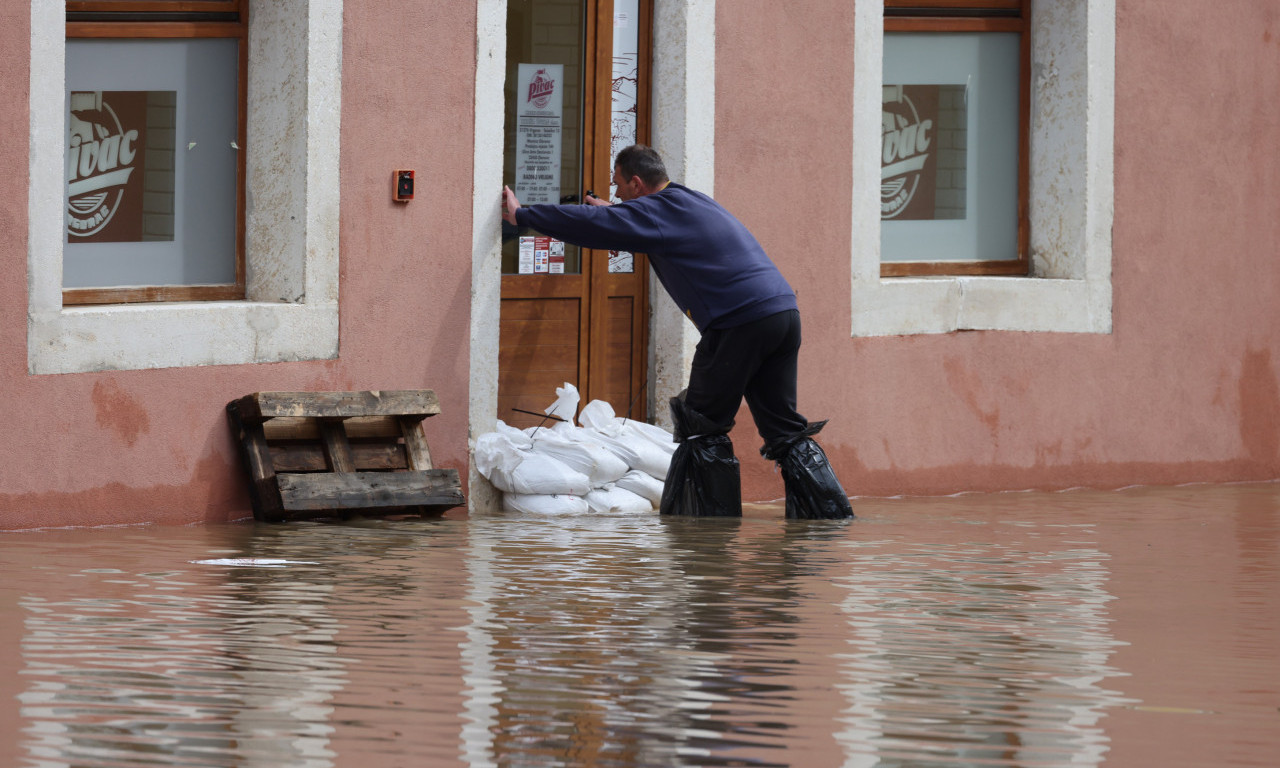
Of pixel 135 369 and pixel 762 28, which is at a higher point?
pixel 762 28

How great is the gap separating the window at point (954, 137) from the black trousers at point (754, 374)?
2083 millimetres

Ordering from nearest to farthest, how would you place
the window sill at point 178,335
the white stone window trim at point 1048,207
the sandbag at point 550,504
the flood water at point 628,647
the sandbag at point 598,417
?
the flood water at point 628,647 → the window sill at point 178,335 → the sandbag at point 550,504 → the sandbag at point 598,417 → the white stone window trim at point 1048,207

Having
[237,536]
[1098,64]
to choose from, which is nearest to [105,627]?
[237,536]

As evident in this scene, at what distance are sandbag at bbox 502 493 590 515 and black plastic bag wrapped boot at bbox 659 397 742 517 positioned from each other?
40 centimetres

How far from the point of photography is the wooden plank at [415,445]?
8148 mm

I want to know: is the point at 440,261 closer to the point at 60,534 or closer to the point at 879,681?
the point at 60,534

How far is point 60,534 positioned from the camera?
7176mm

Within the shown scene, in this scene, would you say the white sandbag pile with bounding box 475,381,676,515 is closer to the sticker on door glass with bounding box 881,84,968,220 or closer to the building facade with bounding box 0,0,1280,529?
the building facade with bounding box 0,0,1280,529

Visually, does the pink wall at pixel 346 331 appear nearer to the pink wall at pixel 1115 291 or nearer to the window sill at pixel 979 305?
the pink wall at pixel 1115 291

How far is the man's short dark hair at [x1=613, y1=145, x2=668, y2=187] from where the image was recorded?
816 cm

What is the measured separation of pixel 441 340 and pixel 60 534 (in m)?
1.90

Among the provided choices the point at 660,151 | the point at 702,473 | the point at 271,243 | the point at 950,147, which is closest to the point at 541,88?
the point at 660,151

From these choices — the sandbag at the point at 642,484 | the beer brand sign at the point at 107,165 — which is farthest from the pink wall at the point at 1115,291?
the beer brand sign at the point at 107,165

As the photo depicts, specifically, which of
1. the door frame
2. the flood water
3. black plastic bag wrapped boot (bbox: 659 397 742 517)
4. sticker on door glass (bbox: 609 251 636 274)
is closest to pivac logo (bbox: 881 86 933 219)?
the door frame
